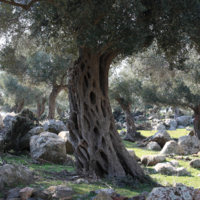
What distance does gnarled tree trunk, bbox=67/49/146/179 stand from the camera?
691 cm

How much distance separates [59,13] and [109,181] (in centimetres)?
541

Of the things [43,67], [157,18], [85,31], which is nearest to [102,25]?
[85,31]

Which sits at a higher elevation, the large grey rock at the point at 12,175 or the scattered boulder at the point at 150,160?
the large grey rock at the point at 12,175

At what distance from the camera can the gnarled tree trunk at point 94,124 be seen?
6.91m

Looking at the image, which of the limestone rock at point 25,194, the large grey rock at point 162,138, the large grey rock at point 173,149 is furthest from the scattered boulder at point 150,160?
the limestone rock at point 25,194

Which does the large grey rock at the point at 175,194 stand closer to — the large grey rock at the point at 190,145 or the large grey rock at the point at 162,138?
the large grey rock at the point at 190,145

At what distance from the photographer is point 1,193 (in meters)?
4.24

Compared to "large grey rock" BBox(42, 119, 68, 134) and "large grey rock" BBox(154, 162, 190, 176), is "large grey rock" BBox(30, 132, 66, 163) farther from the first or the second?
"large grey rock" BBox(42, 119, 68, 134)

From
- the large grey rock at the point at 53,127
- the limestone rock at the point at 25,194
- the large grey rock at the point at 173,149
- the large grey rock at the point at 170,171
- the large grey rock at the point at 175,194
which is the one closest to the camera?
the large grey rock at the point at 175,194

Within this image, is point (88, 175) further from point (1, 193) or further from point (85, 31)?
point (85, 31)

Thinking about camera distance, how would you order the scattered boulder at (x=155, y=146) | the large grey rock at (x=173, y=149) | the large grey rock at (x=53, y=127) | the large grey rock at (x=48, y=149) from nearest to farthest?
the large grey rock at (x=48, y=149), the large grey rock at (x=173, y=149), the large grey rock at (x=53, y=127), the scattered boulder at (x=155, y=146)

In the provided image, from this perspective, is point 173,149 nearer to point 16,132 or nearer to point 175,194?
point 16,132

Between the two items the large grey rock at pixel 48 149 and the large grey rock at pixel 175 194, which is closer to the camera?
the large grey rock at pixel 175 194

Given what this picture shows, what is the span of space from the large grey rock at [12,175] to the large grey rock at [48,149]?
3.59 m
